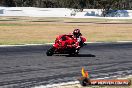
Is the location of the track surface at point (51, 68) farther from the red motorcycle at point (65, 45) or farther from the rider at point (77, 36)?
the rider at point (77, 36)

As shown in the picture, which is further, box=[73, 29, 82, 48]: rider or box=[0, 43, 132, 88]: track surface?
box=[73, 29, 82, 48]: rider

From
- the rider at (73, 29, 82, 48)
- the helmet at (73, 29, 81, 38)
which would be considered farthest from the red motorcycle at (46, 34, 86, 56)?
the helmet at (73, 29, 81, 38)

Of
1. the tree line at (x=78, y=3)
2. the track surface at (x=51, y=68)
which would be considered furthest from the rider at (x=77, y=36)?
the tree line at (x=78, y=3)

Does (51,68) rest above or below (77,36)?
below

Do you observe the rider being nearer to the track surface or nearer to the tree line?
the track surface

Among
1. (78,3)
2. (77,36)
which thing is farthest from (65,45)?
(78,3)

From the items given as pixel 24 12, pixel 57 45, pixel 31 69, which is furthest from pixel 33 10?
pixel 31 69

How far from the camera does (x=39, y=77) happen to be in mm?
12898

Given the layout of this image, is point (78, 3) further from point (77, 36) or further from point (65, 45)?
point (65, 45)

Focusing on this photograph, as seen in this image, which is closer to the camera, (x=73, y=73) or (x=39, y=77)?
(x=39, y=77)

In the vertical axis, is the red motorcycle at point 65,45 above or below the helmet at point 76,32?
below

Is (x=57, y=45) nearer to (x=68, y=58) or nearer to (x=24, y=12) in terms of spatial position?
(x=68, y=58)

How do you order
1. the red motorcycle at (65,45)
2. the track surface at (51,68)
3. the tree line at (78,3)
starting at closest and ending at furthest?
the track surface at (51,68), the red motorcycle at (65,45), the tree line at (78,3)

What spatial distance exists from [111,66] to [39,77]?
475cm
